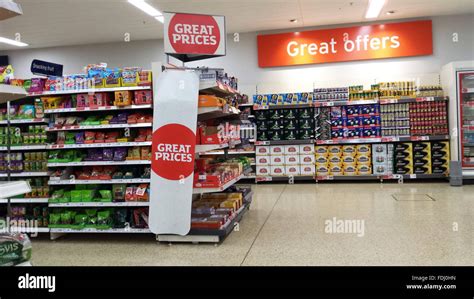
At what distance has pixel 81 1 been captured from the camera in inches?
285

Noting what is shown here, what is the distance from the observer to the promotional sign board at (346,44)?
8.97m

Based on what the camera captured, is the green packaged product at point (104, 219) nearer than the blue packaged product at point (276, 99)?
Yes

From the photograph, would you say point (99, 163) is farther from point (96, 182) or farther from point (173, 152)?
point (173, 152)

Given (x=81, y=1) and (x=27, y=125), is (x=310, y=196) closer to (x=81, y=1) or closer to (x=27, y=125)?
(x=27, y=125)

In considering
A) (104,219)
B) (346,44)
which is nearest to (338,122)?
(346,44)

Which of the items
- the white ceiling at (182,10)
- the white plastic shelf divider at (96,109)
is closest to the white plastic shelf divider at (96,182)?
the white plastic shelf divider at (96,109)

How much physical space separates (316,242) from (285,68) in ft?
21.1

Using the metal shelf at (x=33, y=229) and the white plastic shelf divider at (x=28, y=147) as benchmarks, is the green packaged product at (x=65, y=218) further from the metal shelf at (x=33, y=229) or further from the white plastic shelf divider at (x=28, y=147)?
the white plastic shelf divider at (x=28, y=147)

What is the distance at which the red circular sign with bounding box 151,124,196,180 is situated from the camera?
13.3ft

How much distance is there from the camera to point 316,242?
4.04 m

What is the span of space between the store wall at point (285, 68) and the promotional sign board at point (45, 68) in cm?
511

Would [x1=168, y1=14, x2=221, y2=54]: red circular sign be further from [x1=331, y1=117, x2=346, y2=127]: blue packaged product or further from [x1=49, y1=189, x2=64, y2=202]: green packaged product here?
[x1=331, y1=117, x2=346, y2=127]: blue packaged product
